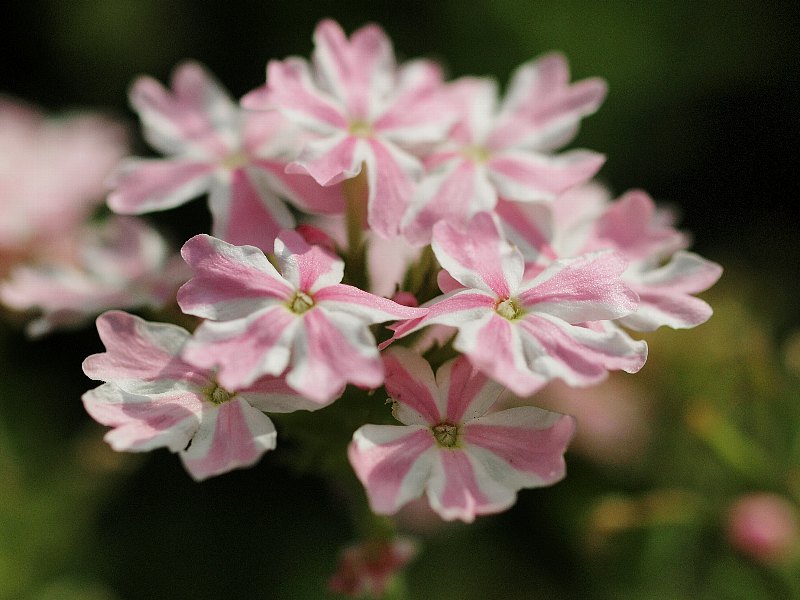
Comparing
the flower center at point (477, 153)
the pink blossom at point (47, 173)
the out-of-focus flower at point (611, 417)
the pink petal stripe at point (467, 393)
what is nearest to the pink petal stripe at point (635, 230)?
the flower center at point (477, 153)

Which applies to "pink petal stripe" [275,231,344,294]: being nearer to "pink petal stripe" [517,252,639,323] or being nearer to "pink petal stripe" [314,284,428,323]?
"pink petal stripe" [314,284,428,323]

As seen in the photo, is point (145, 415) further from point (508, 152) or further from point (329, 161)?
point (508, 152)

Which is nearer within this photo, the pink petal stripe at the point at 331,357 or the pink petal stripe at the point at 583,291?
the pink petal stripe at the point at 331,357

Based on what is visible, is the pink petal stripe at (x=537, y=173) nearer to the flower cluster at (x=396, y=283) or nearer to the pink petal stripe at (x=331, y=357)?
the flower cluster at (x=396, y=283)

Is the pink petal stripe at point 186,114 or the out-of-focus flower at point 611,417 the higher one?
A: the pink petal stripe at point 186,114

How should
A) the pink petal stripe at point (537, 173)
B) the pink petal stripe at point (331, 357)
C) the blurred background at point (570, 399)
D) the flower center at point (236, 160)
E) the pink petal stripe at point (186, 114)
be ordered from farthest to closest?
the blurred background at point (570, 399), the pink petal stripe at point (186, 114), the flower center at point (236, 160), the pink petal stripe at point (537, 173), the pink petal stripe at point (331, 357)

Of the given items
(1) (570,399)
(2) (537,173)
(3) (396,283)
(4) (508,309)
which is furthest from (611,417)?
(4) (508,309)
